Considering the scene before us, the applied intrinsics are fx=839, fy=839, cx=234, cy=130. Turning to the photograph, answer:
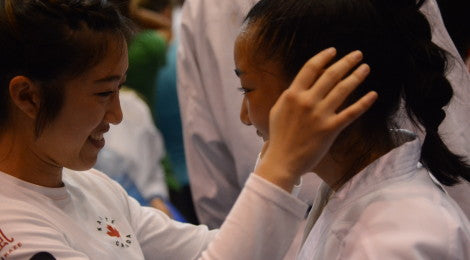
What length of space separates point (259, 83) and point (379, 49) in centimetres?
17

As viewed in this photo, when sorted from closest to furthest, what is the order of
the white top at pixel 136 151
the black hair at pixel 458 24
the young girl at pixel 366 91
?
the young girl at pixel 366 91 → the black hair at pixel 458 24 → the white top at pixel 136 151

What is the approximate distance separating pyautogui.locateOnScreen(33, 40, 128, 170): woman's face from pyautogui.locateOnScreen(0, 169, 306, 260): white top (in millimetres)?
55

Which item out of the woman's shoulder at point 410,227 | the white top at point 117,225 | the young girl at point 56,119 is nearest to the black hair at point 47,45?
the young girl at point 56,119

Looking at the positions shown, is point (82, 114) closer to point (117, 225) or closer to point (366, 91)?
point (117, 225)

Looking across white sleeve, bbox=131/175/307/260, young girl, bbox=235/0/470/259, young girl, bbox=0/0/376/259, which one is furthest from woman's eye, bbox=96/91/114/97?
white sleeve, bbox=131/175/307/260

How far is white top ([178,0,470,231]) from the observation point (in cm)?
177

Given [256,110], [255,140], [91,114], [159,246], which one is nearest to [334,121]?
[256,110]

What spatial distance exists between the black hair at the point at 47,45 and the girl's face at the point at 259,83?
0.24 metres

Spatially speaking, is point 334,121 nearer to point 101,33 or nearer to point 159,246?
point 101,33

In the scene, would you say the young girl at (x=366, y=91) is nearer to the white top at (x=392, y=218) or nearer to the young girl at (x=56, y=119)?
the white top at (x=392, y=218)

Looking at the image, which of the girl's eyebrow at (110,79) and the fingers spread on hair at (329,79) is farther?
the girl's eyebrow at (110,79)

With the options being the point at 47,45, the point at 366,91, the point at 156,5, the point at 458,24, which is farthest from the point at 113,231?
the point at 156,5

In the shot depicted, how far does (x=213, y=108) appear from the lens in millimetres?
1846

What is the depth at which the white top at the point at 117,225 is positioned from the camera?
3.32ft
